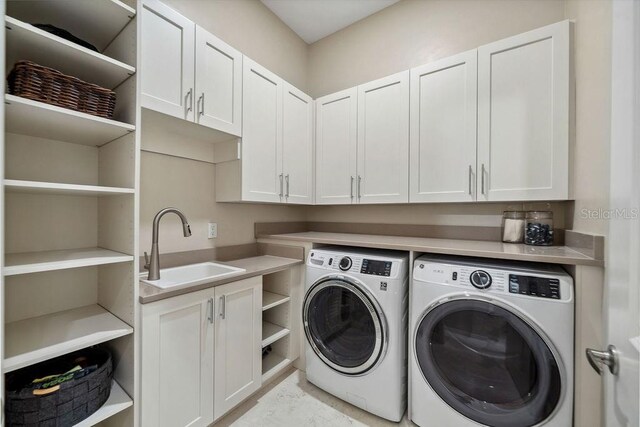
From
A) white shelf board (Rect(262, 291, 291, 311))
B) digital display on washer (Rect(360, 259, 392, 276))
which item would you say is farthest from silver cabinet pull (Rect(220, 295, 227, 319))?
digital display on washer (Rect(360, 259, 392, 276))

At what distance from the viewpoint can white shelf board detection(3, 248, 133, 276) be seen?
93 centimetres

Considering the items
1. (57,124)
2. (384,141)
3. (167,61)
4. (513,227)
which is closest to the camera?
(57,124)

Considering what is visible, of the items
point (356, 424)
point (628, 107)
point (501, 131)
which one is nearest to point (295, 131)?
point (501, 131)

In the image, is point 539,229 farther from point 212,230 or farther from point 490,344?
point 212,230

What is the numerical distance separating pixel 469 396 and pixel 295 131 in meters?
2.21

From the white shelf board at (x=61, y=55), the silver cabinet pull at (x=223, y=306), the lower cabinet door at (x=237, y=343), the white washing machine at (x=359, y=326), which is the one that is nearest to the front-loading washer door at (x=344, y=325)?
the white washing machine at (x=359, y=326)

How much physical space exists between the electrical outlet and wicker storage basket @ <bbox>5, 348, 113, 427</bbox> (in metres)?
0.94

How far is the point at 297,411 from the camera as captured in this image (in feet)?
5.58

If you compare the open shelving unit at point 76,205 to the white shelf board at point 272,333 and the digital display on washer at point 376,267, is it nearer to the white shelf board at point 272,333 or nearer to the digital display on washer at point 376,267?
the white shelf board at point 272,333

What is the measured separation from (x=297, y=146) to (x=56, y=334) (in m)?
1.93

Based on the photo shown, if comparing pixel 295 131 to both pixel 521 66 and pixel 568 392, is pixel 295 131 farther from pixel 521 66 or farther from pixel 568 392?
pixel 568 392

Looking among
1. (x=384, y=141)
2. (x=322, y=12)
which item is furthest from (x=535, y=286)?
(x=322, y=12)

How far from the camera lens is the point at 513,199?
5.48ft

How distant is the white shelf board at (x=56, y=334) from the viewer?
3.09 feet
